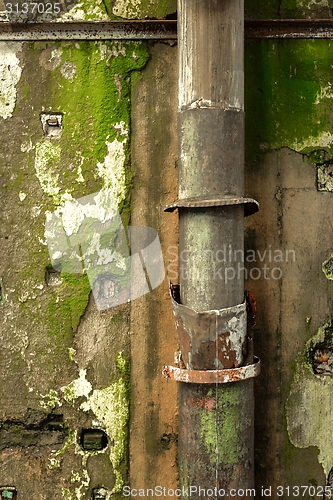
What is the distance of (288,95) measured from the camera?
2385 mm

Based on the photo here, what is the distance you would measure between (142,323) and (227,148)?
1.09 m

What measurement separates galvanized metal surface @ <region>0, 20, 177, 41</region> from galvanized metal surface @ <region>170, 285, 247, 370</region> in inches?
60.1

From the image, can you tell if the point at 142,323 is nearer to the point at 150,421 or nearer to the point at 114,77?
the point at 150,421

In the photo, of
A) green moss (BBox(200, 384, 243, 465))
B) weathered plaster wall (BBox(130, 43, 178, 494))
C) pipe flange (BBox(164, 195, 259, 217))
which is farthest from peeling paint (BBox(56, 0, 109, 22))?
green moss (BBox(200, 384, 243, 465))

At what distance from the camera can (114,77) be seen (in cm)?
238

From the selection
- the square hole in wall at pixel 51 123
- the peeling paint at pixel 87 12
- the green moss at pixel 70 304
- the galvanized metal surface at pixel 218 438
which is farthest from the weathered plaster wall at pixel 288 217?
the square hole in wall at pixel 51 123

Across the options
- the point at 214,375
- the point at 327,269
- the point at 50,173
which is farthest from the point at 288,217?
the point at 50,173

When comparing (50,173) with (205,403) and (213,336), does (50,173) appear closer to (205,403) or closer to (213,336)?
(213,336)

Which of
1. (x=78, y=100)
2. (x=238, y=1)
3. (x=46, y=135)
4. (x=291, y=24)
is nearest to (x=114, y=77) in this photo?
(x=78, y=100)

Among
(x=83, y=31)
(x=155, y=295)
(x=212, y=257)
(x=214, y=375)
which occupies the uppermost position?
(x=83, y=31)

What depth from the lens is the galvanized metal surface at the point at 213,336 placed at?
1979 mm

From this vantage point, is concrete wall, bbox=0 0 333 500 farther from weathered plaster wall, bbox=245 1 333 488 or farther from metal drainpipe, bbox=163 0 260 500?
metal drainpipe, bbox=163 0 260 500

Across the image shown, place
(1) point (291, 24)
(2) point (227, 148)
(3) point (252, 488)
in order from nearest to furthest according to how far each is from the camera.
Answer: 1. (2) point (227, 148)
2. (3) point (252, 488)
3. (1) point (291, 24)

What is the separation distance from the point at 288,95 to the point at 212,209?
3.07 feet
